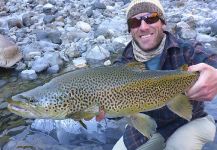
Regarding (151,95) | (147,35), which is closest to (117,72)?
(151,95)

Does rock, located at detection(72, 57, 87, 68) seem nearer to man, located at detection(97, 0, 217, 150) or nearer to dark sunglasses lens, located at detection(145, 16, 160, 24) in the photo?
man, located at detection(97, 0, 217, 150)

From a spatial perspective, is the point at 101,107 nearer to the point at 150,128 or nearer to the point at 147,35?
the point at 150,128

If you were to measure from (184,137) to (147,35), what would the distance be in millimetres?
1014

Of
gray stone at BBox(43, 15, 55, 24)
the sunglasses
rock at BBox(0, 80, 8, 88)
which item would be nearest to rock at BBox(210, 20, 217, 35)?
gray stone at BBox(43, 15, 55, 24)

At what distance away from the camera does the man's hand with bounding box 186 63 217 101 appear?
10.8 feet

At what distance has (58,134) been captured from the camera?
17.1ft

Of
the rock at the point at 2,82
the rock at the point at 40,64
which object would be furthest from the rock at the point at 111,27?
the rock at the point at 2,82

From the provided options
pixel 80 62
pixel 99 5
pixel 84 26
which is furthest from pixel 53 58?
pixel 99 5

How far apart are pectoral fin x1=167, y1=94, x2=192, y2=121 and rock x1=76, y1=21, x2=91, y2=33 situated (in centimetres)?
636

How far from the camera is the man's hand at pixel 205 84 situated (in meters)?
3.28

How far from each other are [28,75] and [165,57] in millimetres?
3787

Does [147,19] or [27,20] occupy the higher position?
[147,19]

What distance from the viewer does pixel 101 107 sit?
3.08 m

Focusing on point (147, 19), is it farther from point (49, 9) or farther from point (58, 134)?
point (49, 9)
